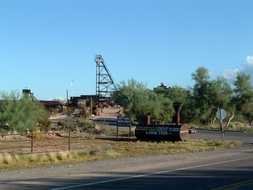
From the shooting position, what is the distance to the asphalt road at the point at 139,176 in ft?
61.3

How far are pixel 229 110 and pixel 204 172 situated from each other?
56226mm

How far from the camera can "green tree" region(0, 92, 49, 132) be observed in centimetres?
5081

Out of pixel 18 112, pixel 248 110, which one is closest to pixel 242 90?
pixel 248 110

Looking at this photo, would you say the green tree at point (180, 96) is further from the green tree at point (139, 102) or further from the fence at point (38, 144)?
the fence at point (38, 144)

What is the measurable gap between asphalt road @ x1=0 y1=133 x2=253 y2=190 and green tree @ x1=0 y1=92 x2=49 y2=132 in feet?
71.7

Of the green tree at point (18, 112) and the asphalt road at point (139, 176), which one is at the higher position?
the green tree at point (18, 112)

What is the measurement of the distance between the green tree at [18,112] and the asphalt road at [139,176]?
2186 cm

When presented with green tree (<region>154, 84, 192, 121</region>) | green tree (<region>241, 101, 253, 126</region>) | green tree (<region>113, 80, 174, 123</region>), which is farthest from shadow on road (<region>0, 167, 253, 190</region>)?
green tree (<region>241, 101, 253, 126</region>)

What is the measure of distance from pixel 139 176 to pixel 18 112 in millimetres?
30341

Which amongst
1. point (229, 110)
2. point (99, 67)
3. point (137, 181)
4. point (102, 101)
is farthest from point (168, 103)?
point (99, 67)

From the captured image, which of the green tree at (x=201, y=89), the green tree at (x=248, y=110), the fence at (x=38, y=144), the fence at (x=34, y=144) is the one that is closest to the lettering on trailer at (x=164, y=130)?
the fence at (x=38, y=144)

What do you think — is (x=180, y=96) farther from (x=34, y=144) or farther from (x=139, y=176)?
(x=139, y=176)

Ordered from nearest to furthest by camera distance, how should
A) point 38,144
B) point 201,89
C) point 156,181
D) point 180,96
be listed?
1. point 156,181
2. point 38,144
3. point 201,89
4. point 180,96

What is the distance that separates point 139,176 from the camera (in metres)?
21.9
